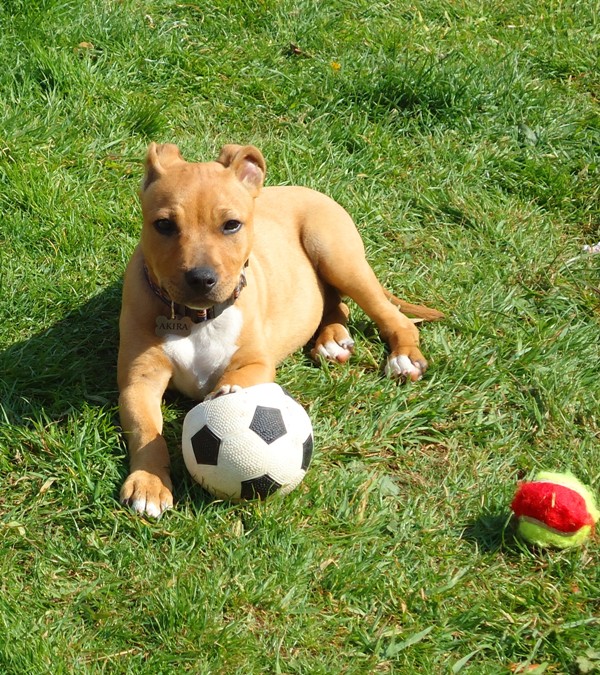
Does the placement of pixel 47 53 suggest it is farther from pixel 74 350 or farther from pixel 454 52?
pixel 454 52

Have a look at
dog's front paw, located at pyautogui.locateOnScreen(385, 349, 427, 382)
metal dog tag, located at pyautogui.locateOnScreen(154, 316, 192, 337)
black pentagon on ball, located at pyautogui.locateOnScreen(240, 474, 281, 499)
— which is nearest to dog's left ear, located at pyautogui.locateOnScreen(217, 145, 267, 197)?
metal dog tag, located at pyautogui.locateOnScreen(154, 316, 192, 337)

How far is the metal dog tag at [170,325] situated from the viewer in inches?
189

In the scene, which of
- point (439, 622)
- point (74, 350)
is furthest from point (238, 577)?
point (74, 350)

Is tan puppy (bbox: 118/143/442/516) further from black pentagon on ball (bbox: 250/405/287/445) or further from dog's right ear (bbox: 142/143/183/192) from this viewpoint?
black pentagon on ball (bbox: 250/405/287/445)

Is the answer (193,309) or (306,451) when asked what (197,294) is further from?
(306,451)

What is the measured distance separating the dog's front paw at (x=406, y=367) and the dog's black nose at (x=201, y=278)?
4.48ft

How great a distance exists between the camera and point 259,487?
4215 mm

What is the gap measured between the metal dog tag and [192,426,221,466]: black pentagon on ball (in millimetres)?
746

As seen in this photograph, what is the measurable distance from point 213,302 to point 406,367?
1329 millimetres

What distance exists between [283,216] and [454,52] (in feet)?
9.09

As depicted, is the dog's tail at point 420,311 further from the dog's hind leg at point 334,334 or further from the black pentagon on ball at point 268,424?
the black pentagon on ball at point 268,424

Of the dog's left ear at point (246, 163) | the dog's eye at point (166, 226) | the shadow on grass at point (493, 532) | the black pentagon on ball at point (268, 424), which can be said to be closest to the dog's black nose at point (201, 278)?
the dog's eye at point (166, 226)

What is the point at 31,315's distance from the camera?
5.45 meters

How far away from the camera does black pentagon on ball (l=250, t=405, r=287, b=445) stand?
4156 mm
